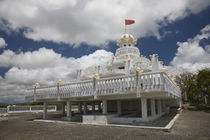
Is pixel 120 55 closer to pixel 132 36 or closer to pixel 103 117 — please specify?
pixel 132 36

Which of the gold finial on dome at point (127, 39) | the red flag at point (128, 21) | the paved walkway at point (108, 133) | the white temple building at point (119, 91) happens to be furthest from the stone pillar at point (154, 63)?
the red flag at point (128, 21)

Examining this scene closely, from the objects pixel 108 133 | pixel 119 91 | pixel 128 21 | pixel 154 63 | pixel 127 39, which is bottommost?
pixel 108 133

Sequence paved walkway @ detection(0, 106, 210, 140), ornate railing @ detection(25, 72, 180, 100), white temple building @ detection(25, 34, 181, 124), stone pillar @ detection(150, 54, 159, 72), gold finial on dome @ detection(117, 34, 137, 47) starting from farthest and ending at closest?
gold finial on dome @ detection(117, 34, 137, 47) < stone pillar @ detection(150, 54, 159, 72) < white temple building @ detection(25, 34, 181, 124) < ornate railing @ detection(25, 72, 180, 100) < paved walkway @ detection(0, 106, 210, 140)

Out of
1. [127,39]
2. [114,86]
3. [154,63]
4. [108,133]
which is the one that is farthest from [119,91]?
[127,39]

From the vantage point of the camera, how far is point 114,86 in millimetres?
12203

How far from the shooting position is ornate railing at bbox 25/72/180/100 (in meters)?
10.6

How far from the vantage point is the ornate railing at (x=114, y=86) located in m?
10.6

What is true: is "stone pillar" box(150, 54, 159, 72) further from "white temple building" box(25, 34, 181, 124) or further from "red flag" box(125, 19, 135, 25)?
"red flag" box(125, 19, 135, 25)

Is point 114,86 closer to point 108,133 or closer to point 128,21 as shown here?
point 108,133

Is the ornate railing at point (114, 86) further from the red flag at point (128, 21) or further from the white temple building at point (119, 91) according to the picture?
the red flag at point (128, 21)

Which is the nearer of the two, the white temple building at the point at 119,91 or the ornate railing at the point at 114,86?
the ornate railing at the point at 114,86

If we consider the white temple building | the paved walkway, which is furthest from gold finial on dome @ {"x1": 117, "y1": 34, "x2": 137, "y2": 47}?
the paved walkway

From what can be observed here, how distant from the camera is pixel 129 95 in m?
12.2

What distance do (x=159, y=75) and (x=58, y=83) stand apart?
10363 millimetres
